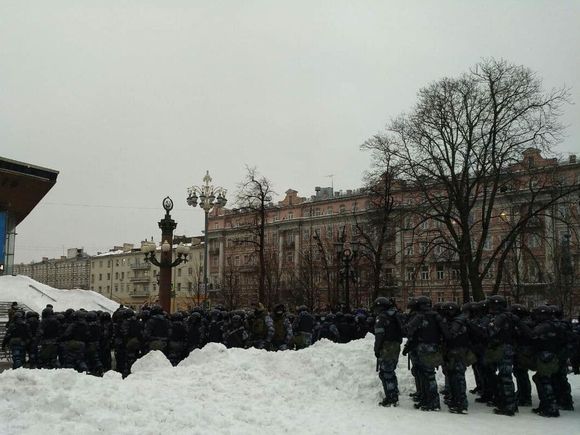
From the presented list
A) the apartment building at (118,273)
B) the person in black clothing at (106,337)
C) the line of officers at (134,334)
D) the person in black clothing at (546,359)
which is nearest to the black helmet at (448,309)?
the person in black clothing at (546,359)

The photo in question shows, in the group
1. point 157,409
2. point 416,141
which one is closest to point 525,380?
point 157,409

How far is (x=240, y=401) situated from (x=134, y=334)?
273 inches

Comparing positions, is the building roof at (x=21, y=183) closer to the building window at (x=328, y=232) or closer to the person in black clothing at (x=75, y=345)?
the person in black clothing at (x=75, y=345)

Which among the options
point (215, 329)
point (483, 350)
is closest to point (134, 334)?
point (215, 329)

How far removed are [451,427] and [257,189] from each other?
24.9m

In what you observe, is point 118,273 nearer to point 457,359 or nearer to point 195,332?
point 195,332

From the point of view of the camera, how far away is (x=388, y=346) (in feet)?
35.9

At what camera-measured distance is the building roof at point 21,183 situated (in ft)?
131

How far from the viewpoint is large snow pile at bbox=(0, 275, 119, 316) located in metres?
31.6

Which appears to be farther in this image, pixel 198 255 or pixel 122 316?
pixel 198 255

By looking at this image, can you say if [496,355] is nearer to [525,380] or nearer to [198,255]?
[525,380]

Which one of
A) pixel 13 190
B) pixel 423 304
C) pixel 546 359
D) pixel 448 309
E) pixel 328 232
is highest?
pixel 328 232

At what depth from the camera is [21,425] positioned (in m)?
7.19

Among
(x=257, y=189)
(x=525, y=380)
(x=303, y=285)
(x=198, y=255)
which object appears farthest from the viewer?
(x=198, y=255)
